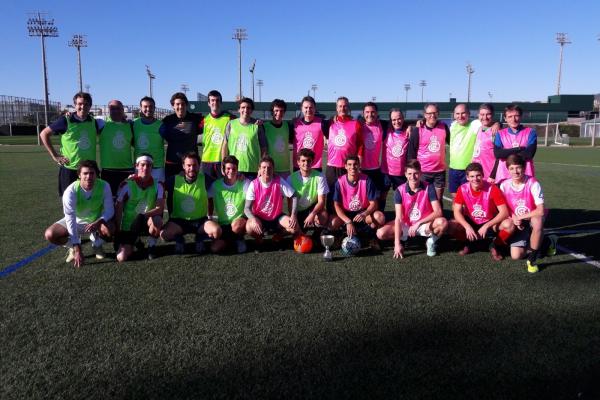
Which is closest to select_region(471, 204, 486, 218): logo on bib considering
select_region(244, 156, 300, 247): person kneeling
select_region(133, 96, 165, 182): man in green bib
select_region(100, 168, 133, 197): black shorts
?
select_region(244, 156, 300, 247): person kneeling

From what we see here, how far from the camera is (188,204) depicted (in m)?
5.26

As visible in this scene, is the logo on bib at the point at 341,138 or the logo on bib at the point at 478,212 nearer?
the logo on bib at the point at 478,212

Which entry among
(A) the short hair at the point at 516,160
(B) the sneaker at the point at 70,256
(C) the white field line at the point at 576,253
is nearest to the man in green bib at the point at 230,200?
(B) the sneaker at the point at 70,256

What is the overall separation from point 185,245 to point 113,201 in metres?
0.96

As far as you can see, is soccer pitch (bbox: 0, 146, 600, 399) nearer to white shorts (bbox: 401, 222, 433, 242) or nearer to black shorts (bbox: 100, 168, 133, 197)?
white shorts (bbox: 401, 222, 433, 242)

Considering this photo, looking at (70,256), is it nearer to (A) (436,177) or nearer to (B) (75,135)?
(B) (75,135)

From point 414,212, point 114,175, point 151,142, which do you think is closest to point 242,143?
point 151,142

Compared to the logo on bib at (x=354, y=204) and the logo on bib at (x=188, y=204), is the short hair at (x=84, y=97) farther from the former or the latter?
the logo on bib at (x=354, y=204)

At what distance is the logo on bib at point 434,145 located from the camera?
588 centimetres

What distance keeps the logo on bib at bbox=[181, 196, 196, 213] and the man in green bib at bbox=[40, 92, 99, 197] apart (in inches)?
57.1

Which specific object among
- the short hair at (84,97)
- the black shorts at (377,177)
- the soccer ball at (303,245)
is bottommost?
the soccer ball at (303,245)

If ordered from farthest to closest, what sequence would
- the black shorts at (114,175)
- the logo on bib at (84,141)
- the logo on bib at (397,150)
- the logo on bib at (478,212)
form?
the logo on bib at (397,150) → the black shorts at (114,175) → the logo on bib at (84,141) → the logo on bib at (478,212)

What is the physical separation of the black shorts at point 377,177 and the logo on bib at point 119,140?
10.5 feet

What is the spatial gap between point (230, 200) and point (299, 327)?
8.12 ft
